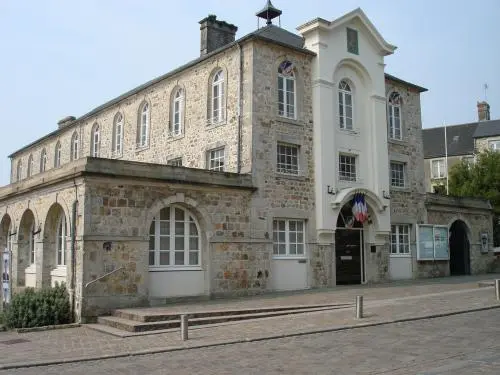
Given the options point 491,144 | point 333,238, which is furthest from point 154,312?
point 491,144

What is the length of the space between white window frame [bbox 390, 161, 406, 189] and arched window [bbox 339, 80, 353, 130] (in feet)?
11.0

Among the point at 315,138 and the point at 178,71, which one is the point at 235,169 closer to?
the point at 315,138

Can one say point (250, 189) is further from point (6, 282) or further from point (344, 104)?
point (6, 282)

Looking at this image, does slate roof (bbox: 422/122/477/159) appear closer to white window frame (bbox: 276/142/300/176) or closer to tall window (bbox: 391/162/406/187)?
tall window (bbox: 391/162/406/187)

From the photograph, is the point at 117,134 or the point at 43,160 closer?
the point at 117,134

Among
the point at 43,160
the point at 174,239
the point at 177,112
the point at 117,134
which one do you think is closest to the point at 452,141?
the point at 117,134

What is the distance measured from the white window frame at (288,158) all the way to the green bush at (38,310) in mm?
8327

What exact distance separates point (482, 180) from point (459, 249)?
7.42 m

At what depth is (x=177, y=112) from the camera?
22.5 m

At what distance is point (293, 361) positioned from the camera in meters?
8.25

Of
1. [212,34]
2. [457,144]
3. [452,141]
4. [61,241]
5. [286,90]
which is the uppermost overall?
[212,34]

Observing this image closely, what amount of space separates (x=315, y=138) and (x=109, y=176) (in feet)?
27.4

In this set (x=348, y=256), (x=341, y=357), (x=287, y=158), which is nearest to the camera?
(x=341, y=357)

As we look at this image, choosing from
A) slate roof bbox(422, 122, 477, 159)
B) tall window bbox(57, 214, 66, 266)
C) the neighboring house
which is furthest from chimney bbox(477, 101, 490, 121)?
tall window bbox(57, 214, 66, 266)
